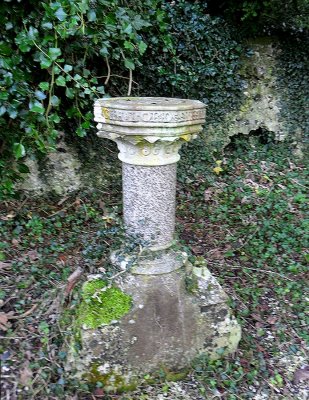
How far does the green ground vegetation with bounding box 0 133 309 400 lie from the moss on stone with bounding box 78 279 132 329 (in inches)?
3.4

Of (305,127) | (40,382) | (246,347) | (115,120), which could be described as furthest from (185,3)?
(40,382)

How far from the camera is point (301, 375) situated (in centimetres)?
248

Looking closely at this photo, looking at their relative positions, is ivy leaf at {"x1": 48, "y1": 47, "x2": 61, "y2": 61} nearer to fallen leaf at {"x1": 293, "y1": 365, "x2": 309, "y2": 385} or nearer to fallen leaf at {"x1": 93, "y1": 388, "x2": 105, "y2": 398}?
fallen leaf at {"x1": 93, "y1": 388, "x2": 105, "y2": 398}

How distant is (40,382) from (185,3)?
3.77m

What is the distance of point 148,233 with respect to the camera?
8.03ft

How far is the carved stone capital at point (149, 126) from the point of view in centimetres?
209

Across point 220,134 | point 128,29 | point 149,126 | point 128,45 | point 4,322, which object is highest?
point 128,29

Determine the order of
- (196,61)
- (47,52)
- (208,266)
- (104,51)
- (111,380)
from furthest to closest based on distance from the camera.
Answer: (196,61) < (208,266) < (104,51) < (47,52) < (111,380)

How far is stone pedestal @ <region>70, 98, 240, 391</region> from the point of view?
2.17 metres

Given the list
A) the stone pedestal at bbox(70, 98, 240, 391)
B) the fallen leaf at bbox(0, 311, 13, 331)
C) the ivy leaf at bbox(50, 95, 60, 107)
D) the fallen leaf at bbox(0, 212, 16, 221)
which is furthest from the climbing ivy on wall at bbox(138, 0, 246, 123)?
the fallen leaf at bbox(0, 311, 13, 331)

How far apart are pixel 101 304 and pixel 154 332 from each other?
36 centimetres

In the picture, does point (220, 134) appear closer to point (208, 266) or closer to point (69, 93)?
point (208, 266)

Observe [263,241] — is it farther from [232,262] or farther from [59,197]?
[59,197]

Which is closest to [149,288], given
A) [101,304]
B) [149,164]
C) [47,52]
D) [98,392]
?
[101,304]
